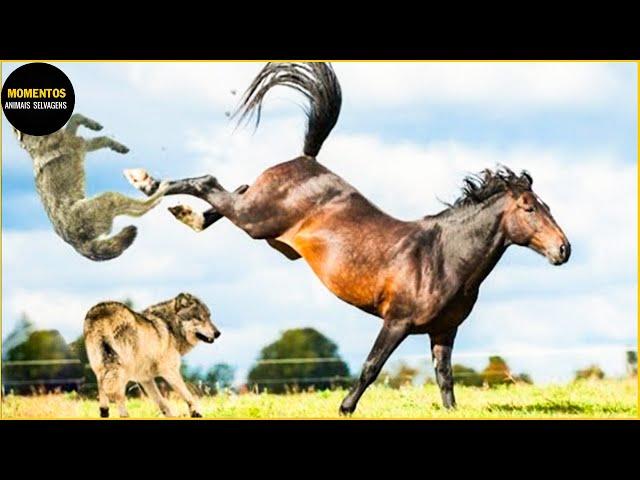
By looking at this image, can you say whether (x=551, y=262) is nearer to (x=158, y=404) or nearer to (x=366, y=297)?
(x=366, y=297)

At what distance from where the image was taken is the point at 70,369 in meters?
15.7

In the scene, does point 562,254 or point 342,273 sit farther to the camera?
point 342,273

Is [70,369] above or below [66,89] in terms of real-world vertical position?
below

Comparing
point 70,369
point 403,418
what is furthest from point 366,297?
point 70,369

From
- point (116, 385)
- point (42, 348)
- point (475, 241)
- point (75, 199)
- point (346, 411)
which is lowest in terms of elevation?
point (346, 411)

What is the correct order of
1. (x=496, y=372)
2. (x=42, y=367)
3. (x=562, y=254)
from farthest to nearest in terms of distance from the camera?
(x=42, y=367)
(x=496, y=372)
(x=562, y=254)

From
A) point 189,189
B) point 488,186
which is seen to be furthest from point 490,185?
point 189,189

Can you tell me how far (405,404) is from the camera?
15.5m

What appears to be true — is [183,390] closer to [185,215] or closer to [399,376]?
[185,215]

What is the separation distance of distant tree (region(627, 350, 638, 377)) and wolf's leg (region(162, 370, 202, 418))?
3.58 metres

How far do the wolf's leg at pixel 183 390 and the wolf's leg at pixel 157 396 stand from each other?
13cm

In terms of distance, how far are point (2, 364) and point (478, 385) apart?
400 centimetres

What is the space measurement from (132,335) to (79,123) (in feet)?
6.03

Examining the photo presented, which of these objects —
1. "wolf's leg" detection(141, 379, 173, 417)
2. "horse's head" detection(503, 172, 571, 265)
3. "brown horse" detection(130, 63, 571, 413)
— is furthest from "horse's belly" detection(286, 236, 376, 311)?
"wolf's leg" detection(141, 379, 173, 417)
